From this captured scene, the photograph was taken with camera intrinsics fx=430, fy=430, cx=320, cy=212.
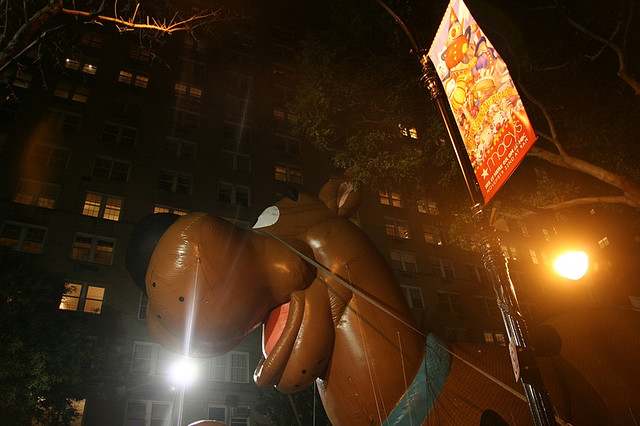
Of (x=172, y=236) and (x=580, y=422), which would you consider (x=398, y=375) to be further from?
(x=172, y=236)

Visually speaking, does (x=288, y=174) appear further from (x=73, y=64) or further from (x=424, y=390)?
(x=424, y=390)

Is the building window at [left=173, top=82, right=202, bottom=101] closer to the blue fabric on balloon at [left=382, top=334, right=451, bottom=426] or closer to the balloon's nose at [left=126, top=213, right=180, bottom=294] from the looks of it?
the balloon's nose at [left=126, top=213, right=180, bottom=294]

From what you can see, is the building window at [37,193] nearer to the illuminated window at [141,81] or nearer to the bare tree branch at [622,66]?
the illuminated window at [141,81]

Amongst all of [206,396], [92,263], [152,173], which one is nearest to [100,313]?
[92,263]

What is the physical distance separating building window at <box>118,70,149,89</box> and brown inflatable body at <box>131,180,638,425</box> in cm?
2868

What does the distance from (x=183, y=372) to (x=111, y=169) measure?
12.0 metres

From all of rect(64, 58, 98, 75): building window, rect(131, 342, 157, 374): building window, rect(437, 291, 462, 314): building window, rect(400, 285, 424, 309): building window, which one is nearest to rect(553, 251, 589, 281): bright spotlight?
rect(131, 342, 157, 374): building window

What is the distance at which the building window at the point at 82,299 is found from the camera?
2003 cm

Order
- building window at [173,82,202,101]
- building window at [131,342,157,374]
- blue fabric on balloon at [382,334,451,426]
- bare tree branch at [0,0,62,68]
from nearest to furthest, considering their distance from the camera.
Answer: blue fabric on balloon at [382,334,451,426]
bare tree branch at [0,0,62,68]
building window at [131,342,157,374]
building window at [173,82,202,101]

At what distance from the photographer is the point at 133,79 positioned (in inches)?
1116

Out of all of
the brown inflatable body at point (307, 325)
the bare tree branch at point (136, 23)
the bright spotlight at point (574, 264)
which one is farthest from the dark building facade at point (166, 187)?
the brown inflatable body at point (307, 325)

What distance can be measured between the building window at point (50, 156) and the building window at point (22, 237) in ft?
11.8

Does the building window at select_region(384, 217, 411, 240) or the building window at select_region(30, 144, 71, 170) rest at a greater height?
the building window at select_region(30, 144, 71, 170)

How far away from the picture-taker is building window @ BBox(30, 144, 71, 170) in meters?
22.5
